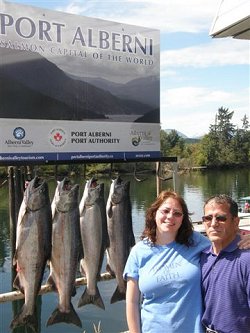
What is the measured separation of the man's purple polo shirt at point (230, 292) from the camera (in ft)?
8.96

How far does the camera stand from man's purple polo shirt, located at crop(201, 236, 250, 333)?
273 centimetres

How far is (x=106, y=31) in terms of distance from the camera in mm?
5156

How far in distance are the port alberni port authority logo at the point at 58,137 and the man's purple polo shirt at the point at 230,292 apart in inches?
95.8

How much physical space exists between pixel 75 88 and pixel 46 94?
326 mm

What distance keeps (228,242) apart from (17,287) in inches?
88.4

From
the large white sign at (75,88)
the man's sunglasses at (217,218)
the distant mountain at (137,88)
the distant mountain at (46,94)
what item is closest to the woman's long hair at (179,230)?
the man's sunglasses at (217,218)

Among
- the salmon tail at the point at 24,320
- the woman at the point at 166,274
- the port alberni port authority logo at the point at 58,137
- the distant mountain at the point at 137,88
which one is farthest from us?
the distant mountain at the point at 137,88

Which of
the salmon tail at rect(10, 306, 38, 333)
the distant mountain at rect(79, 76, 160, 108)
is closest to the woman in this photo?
the salmon tail at rect(10, 306, 38, 333)

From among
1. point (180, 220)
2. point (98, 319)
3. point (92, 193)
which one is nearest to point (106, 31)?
point (92, 193)

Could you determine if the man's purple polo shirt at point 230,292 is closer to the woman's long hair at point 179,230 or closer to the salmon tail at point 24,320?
the woman's long hair at point 179,230

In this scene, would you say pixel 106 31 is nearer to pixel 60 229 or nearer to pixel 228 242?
pixel 60 229

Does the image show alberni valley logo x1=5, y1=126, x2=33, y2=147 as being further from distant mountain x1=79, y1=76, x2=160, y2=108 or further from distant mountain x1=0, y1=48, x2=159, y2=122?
distant mountain x1=79, y1=76, x2=160, y2=108

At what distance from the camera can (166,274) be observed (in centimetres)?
308

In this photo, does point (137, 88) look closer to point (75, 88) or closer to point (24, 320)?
point (75, 88)
